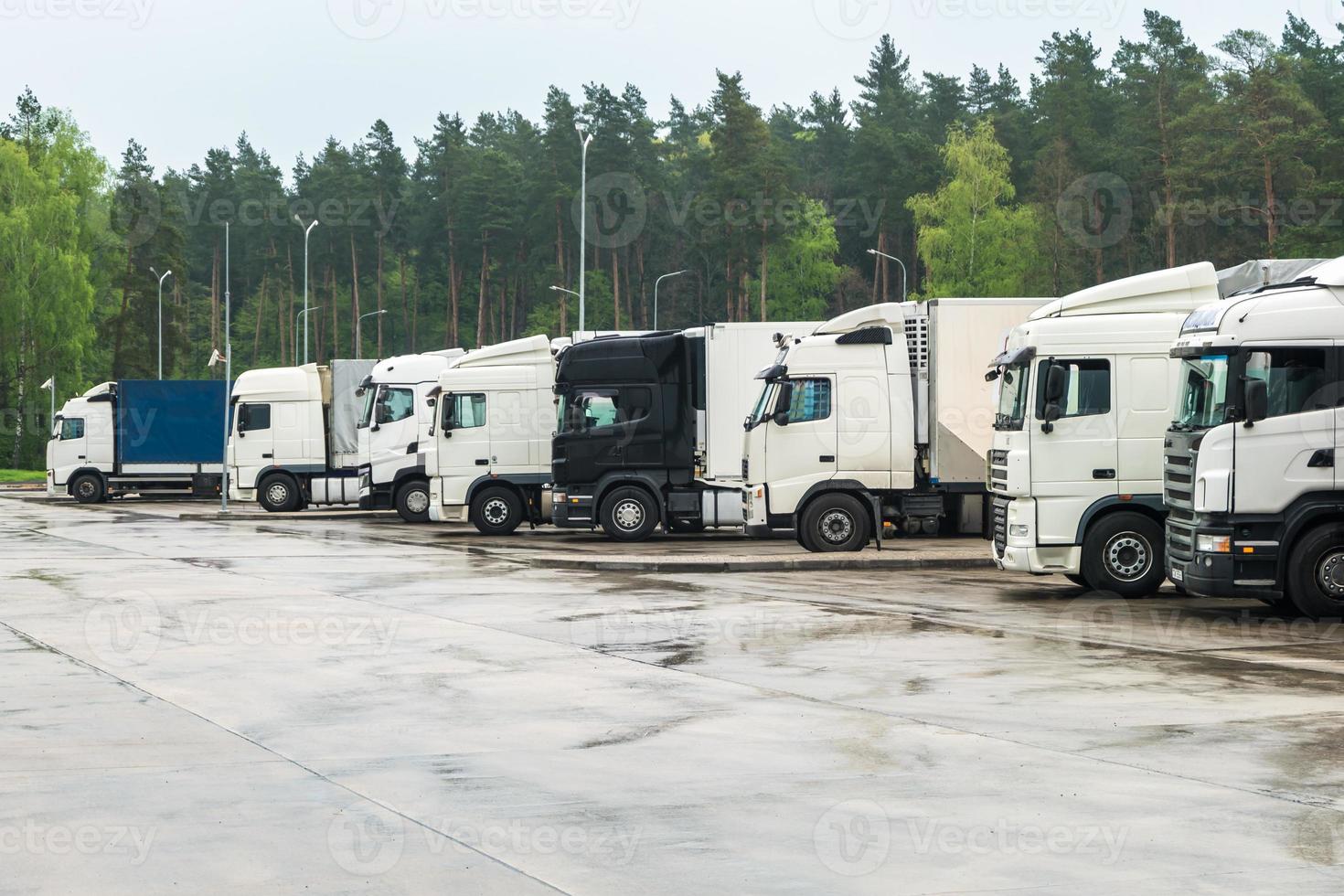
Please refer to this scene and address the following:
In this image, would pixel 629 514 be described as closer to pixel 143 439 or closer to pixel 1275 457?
pixel 1275 457

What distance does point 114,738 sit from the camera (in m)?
8.92

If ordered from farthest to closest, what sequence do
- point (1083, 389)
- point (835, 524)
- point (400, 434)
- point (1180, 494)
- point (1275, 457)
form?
point (400, 434)
point (835, 524)
point (1083, 389)
point (1180, 494)
point (1275, 457)

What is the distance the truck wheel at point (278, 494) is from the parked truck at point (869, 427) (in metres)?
16.5

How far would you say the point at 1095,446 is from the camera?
16.9 m

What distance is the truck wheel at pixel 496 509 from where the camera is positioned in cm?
2791

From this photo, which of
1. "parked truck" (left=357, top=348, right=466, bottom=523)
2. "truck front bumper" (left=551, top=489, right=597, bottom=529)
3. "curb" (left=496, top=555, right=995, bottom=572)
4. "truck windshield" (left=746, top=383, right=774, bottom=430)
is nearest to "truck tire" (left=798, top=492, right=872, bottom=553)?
"curb" (left=496, top=555, right=995, bottom=572)

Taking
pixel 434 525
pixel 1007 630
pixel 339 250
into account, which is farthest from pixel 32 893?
pixel 339 250

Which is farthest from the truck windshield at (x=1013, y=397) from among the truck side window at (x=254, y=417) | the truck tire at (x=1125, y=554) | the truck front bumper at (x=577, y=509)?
the truck side window at (x=254, y=417)

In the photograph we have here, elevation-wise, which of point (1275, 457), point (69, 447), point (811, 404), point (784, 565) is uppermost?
point (811, 404)

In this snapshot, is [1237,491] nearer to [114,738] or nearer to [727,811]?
[727,811]

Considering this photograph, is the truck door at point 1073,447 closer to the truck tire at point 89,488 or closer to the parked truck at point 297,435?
the parked truck at point 297,435

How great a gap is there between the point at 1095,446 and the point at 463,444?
541 inches

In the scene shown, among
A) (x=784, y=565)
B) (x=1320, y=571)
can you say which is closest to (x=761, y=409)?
A: (x=784, y=565)

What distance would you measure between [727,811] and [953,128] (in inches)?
3298
